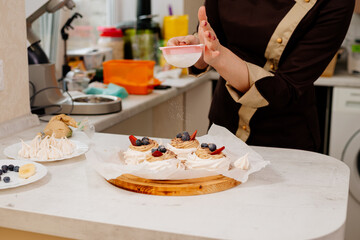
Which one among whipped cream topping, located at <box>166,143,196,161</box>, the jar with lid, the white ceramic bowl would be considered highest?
the white ceramic bowl

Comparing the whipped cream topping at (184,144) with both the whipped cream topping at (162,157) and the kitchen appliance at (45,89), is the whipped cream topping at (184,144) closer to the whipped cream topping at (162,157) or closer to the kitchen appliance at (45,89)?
the whipped cream topping at (162,157)

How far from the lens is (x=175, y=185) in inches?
40.3

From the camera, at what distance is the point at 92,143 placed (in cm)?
142

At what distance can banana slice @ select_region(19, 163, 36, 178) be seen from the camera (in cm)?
108

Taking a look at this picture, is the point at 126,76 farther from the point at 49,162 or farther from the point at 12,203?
the point at 12,203

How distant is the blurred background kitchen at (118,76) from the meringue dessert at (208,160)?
686 mm

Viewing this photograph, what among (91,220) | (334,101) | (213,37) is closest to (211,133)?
(213,37)

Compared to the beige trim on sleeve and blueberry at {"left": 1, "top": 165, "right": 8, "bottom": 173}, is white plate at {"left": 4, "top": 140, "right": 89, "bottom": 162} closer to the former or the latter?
blueberry at {"left": 1, "top": 165, "right": 8, "bottom": 173}

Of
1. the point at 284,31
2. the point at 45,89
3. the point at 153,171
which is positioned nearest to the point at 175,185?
the point at 153,171

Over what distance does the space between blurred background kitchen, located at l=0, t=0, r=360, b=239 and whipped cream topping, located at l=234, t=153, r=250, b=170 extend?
2.51 feet

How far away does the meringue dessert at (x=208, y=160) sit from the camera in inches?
42.4

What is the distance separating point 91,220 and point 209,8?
1.04 metres

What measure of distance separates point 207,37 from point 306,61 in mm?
398

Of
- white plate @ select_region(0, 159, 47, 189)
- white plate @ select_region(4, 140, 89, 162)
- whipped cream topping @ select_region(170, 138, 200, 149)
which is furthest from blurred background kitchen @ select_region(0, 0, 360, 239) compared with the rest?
whipped cream topping @ select_region(170, 138, 200, 149)
